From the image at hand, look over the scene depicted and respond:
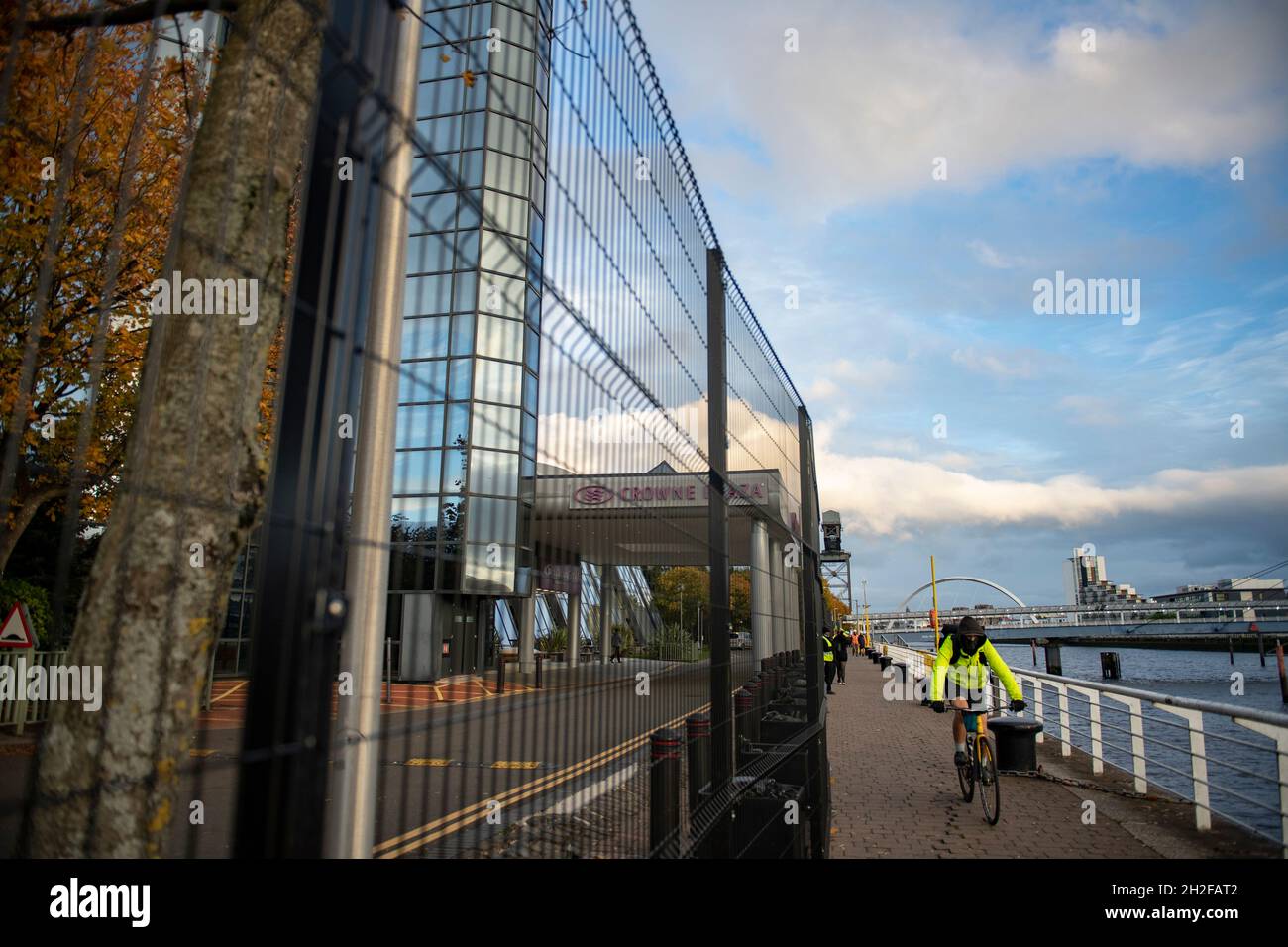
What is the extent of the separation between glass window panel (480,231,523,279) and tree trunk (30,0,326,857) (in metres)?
0.52

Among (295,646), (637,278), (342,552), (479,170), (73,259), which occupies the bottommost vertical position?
(295,646)

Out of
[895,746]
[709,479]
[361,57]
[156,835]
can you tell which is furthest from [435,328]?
[895,746]

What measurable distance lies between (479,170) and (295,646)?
1261 millimetres

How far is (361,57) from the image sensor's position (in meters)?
1.75

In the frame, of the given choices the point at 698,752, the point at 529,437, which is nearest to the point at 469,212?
the point at 529,437

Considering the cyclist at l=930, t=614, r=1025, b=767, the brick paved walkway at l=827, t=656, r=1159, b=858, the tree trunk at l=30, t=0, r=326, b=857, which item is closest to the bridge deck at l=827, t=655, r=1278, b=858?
the brick paved walkway at l=827, t=656, r=1159, b=858

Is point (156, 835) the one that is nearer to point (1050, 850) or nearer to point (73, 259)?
point (1050, 850)

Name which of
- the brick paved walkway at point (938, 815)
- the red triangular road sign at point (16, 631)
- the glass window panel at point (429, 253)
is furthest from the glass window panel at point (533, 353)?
the red triangular road sign at point (16, 631)

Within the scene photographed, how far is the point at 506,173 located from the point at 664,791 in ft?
7.99

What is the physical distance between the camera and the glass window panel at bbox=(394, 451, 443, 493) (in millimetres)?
2078

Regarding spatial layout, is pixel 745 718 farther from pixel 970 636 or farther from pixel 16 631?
pixel 16 631

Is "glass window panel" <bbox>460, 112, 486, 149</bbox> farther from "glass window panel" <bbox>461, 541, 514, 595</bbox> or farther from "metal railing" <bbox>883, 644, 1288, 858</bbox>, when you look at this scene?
"metal railing" <bbox>883, 644, 1288, 858</bbox>

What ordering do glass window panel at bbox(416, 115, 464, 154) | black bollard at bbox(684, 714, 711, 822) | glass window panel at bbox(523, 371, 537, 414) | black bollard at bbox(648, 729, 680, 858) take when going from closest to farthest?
glass window panel at bbox(416, 115, 464, 154)
glass window panel at bbox(523, 371, 537, 414)
black bollard at bbox(648, 729, 680, 858)
black bollard at bbox(684, 714, 711, 822)

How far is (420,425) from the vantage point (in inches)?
84.7
